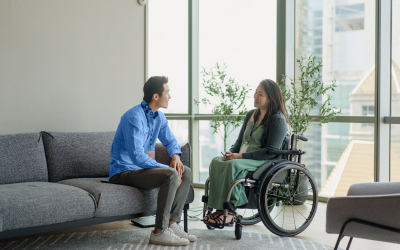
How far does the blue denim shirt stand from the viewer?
2.62 metres

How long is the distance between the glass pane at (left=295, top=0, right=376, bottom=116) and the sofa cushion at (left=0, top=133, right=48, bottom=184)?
290 cm

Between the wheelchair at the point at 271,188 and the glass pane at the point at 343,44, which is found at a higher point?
the glass pane at the point at 343,44

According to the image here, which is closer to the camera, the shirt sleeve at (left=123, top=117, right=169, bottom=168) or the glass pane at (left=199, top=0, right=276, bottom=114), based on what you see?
the shirt sleeve at (left=123, top=117, right=169, bottom=168)

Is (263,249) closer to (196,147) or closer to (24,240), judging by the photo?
(24,240)

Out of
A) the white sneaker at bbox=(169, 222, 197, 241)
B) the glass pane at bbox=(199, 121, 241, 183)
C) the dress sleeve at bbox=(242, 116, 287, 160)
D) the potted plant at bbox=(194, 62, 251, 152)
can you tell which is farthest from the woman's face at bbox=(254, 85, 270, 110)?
the glass pane at bbox=(199, 121, 241, 183)

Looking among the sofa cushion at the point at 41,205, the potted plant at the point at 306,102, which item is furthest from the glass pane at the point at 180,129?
the sofa cushion at the point at 41,205

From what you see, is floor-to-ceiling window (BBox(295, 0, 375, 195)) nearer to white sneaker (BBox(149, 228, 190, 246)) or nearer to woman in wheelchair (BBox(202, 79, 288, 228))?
woman in wheelchair (BBox(202, 79, 288, 228))

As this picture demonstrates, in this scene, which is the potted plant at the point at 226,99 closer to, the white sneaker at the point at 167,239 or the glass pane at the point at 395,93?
the glass pane at the point at 395,93

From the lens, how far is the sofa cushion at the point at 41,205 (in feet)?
6.77

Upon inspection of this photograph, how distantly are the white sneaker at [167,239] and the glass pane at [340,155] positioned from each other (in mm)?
2225

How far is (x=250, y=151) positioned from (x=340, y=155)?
5.39 ft

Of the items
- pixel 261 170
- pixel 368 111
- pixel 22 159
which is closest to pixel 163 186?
pixel 261 170

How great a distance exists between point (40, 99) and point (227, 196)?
179cm

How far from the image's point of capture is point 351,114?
4.02 meters
